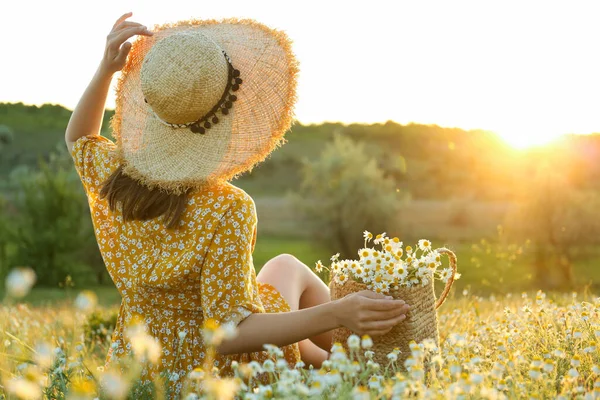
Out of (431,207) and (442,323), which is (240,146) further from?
(431,207)

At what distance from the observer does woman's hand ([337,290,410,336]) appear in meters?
2.71

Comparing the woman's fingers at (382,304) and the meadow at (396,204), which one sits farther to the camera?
the meadow at (396,204)

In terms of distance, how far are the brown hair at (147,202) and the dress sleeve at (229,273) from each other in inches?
9.0

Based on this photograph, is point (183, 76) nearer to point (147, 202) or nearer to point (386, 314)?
point (147, 202)

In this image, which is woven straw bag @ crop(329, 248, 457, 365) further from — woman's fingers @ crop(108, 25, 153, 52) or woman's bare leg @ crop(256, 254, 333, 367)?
woman's fingers @ crop(108, 25, 153, 52)

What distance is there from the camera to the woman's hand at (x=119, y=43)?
3244 millimetres

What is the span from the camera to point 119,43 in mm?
3268

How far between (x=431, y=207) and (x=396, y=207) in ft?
33.5

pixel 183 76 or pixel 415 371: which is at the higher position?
pixel 183 76

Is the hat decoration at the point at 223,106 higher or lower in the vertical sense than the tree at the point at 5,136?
lower

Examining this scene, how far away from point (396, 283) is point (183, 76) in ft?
4.36

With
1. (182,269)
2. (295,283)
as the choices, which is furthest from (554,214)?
(182,269)

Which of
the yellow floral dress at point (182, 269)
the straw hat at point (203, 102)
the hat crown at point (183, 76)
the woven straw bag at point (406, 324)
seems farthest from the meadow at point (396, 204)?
the hat crown at point (183, 76)

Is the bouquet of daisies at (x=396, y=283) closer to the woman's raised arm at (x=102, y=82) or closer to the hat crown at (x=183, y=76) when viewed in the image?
the hat crown at (x=183, y=76)
